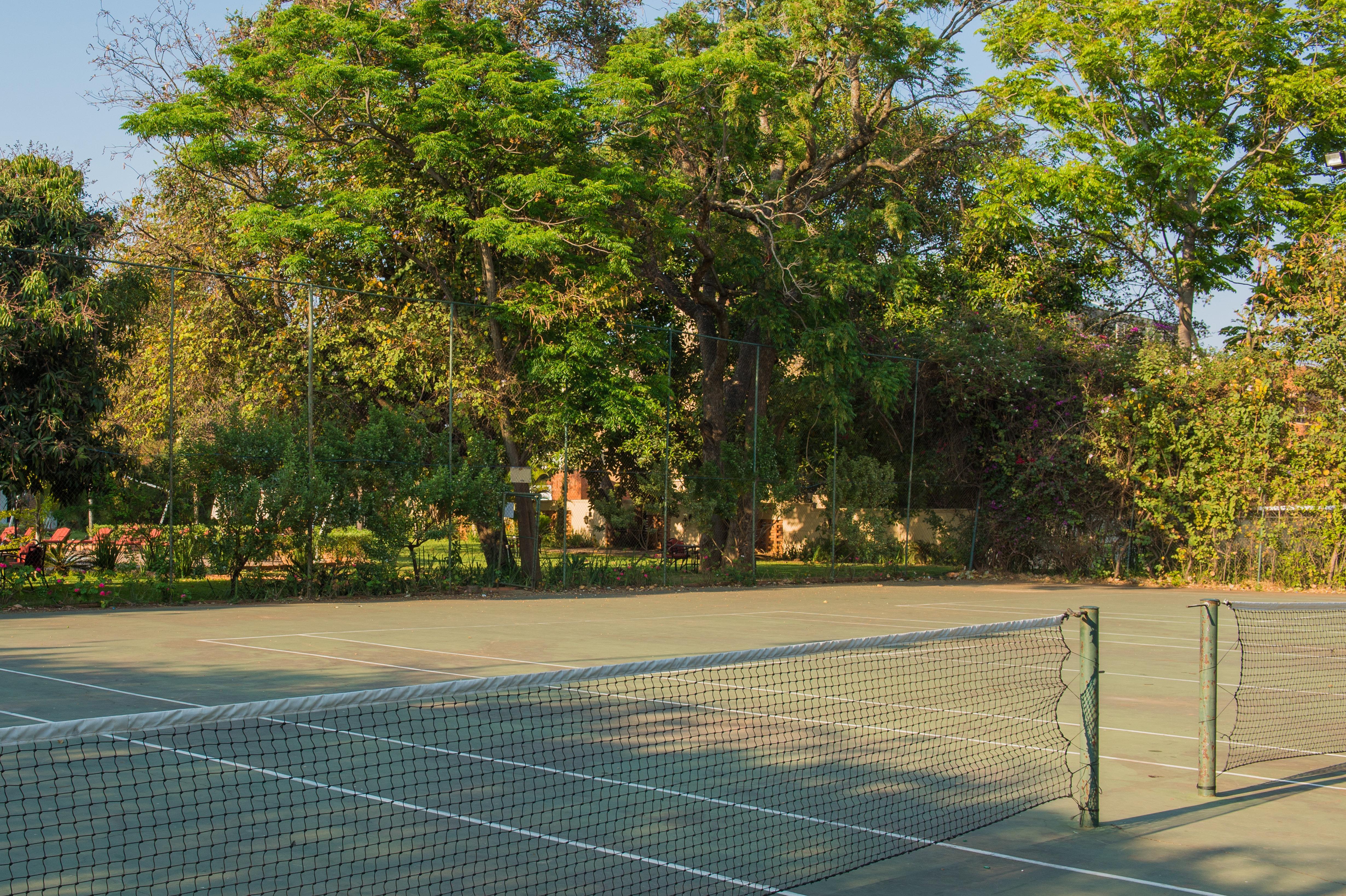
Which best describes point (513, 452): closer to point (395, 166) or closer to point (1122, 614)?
point (395, 166)

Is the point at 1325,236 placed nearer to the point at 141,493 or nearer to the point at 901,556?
the point at 901,556

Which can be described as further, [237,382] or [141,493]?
[237,382]

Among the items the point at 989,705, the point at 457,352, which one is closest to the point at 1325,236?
the point at 457,352

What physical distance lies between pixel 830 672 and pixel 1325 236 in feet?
63.0

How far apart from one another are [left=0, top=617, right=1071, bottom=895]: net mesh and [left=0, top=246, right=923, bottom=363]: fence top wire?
1001cm

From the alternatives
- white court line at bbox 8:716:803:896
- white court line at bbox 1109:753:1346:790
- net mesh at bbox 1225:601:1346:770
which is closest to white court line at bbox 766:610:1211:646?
net mesh at bbox 1225:601:1346:770

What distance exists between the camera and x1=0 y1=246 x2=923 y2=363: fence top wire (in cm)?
1574

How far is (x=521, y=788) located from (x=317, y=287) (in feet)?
46.6

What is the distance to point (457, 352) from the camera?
64.2ft

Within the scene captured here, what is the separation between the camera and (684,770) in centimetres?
657

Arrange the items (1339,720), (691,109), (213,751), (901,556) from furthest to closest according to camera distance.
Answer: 1. (901,556)
2. (691,109)
3. (1339,720)
4. (213,751)

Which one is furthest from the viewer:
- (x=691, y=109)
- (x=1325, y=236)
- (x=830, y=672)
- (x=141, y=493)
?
(x=1325, y=236)

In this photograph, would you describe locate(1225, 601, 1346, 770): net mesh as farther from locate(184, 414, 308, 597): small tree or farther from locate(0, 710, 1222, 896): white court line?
locate(184, 414, 308, 597): small tree

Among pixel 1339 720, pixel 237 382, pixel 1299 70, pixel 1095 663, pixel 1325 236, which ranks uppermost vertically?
pixel 1299 70
